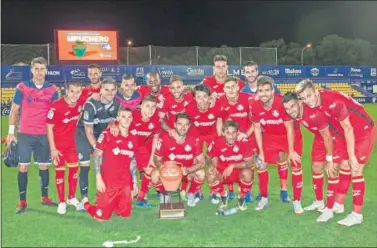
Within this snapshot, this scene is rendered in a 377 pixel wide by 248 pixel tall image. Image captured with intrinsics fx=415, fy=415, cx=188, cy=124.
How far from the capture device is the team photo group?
17.5 ft

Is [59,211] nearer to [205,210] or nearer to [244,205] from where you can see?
[205,210]

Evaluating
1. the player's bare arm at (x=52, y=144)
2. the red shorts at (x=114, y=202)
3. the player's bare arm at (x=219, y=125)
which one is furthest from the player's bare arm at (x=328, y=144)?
the player's bare arm at (x=52, y=144)

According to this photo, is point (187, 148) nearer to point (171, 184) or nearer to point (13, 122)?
point (171, 184)

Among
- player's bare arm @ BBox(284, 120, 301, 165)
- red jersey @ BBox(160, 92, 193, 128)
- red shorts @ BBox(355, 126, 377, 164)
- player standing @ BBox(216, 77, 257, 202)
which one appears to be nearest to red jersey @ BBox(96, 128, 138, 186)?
red jersey @ BBox(160, 92, 193, 128)

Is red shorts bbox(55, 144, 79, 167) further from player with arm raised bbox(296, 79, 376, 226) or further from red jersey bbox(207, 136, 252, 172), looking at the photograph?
player with arm raised bbox(296, 79, 376, 226)

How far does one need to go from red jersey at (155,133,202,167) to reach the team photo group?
0.05ft

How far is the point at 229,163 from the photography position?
607 cm

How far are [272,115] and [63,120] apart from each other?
297cm

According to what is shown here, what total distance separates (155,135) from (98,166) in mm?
1100

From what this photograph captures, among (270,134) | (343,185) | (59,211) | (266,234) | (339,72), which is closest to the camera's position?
(266,234)

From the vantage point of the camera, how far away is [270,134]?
615cm

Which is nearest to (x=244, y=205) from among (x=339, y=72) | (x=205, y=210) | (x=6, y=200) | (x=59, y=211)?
(x=205, y=210)

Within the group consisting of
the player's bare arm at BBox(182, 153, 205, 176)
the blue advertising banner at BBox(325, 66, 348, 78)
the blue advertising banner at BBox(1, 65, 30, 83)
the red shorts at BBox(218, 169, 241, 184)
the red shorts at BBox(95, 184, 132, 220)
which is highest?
the blue advertising banner at BBox(325, 66, 348, 78)

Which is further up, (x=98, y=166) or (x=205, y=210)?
(x=98, y=166)
